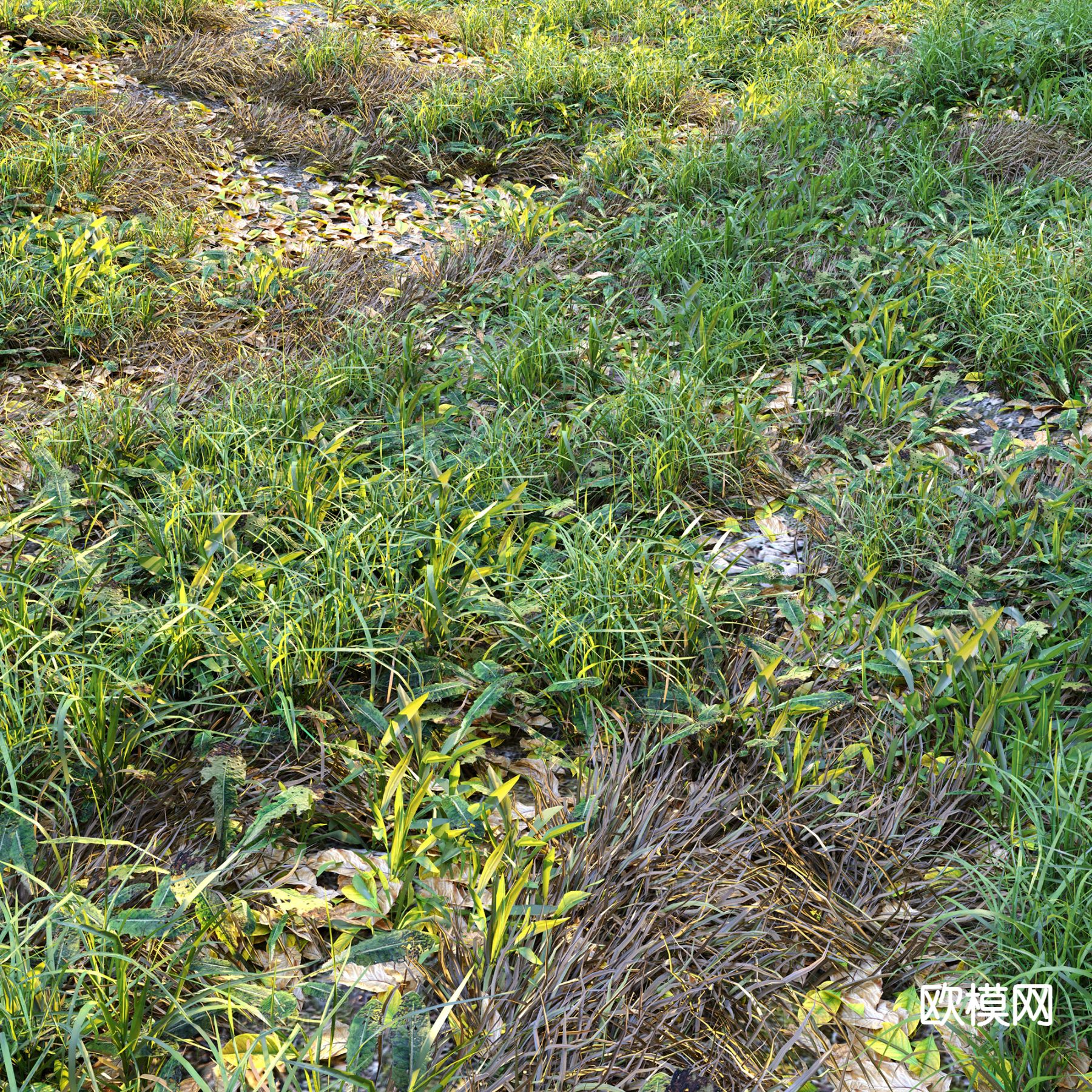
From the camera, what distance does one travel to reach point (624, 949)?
1.66m

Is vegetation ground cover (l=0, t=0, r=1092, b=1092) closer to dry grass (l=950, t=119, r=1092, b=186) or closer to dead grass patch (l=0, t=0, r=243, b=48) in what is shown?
dry grass (l=950, t=119, r=1092, b=186)

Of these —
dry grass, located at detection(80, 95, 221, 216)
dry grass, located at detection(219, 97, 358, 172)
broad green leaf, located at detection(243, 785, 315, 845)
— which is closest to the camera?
broad green leaf, located at detection(243, 785, 315, 845)

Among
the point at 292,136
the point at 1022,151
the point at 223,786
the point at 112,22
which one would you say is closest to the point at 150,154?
the point at 292,136

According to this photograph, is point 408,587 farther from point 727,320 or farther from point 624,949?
point 727,320

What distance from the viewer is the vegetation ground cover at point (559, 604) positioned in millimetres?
1544

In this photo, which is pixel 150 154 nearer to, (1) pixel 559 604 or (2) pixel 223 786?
(1) pixel 559 604

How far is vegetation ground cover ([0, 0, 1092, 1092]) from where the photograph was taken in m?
1.54

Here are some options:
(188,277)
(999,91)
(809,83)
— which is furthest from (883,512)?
(809,83)

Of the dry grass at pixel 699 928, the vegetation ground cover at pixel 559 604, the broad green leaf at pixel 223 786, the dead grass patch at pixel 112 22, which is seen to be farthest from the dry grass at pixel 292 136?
the dry grass at pixel 699 928

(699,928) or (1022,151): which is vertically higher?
(1022,151)

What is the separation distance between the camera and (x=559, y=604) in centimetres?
232

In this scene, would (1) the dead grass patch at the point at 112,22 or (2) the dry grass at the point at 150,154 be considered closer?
(2) the dry grass at the point at 150,154

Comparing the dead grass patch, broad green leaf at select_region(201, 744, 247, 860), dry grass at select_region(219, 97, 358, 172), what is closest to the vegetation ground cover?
broad green leaf at select_region(201, 744, 247, 860)

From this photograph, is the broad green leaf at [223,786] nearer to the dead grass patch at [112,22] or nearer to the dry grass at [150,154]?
the dry grass at [150,154]
